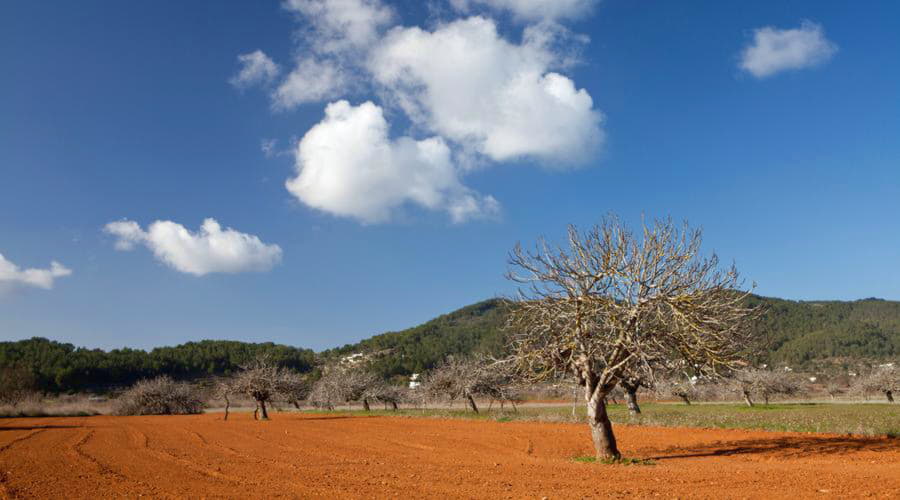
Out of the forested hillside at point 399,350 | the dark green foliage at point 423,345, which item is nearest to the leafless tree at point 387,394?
the forested hillside at point 399,350

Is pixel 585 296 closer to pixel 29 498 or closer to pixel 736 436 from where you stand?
pixel 736 436

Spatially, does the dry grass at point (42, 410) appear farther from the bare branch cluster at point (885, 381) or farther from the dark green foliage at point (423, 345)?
the bare branch cluster at point (885, 381)

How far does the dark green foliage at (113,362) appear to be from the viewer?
99.8 meters

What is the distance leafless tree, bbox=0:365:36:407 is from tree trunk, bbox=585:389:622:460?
69.6 metres

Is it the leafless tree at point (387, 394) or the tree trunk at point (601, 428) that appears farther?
the leafless tree at point (387, 394)

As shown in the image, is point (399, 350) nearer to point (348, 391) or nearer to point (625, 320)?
point (348, 391)

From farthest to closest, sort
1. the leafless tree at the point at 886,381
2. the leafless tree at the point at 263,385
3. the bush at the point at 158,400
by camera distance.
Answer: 1. the bush at the point at 158,400
2. the leafless tree at the point at 886,381
3. the leafless tree at the point at 263,385

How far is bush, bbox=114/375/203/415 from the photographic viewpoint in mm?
63000

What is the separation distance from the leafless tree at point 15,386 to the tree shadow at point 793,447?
71144 millimetres

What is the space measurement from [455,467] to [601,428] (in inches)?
188

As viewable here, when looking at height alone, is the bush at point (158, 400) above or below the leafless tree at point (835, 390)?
above

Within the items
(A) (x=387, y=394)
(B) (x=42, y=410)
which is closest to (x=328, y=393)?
(A) (x=387, y=394)

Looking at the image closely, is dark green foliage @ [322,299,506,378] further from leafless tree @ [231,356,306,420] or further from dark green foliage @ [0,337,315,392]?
leafless tree @ [231,356,306,420]

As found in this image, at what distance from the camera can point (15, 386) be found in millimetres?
72062
